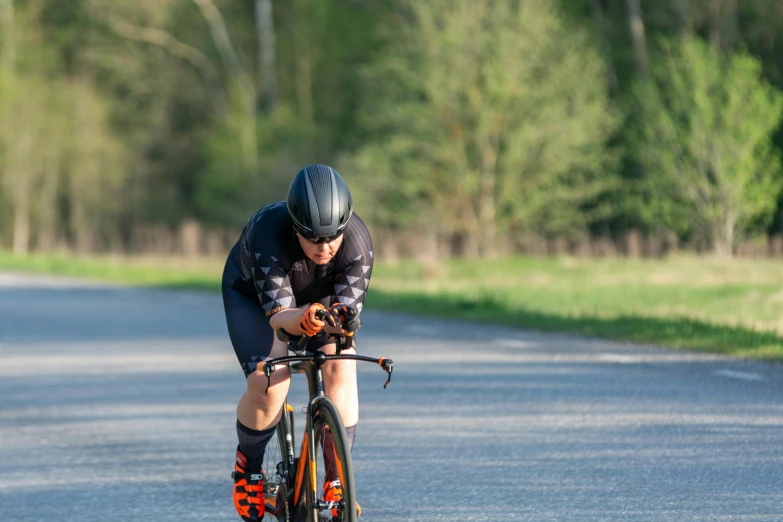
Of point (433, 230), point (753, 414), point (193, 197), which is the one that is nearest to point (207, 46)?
point (193, 197)

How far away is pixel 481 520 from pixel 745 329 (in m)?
8.57

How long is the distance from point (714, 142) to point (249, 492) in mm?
26922

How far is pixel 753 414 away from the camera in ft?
28.8

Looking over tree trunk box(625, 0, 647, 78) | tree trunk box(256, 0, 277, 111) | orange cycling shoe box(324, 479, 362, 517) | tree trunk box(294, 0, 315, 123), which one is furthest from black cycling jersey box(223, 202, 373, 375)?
tree trunk box(294, 0, 315, 123)

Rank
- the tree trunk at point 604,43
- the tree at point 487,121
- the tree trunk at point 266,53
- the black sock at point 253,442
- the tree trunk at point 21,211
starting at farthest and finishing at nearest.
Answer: the tree trunk at point 21,211 → the tree trunk at point 266,53 → the tree trunk at point 604,43 → the tree at point 487,121 → the black sock at point 253,442

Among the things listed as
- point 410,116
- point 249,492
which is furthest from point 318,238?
point 410,116

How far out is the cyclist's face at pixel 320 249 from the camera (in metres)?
5.05

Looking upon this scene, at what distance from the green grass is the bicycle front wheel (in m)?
7.73

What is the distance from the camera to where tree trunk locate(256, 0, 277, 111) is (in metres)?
53.1

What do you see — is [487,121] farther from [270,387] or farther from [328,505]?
[328,505]

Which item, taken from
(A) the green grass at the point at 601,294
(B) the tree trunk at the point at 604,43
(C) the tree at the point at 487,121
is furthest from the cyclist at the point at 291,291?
(B) the tree trunk at the point at 604,43

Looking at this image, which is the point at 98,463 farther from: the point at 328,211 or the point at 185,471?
the point at 328,211

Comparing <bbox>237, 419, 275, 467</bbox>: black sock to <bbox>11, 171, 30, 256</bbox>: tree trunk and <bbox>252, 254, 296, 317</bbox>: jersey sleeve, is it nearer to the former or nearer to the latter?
<bbox>252, 254, 296, 317</bbox>: jersey sleeve

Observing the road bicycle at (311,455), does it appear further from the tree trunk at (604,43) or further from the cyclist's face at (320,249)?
the tree trunk at (604,43)
